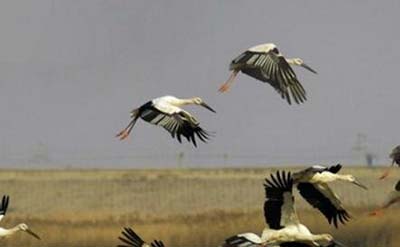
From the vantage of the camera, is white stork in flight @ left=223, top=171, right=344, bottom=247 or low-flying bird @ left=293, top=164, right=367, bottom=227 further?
low-flying bird @ left=293, top=164, right=367, bottom=227

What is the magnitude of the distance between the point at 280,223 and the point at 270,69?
2335mm

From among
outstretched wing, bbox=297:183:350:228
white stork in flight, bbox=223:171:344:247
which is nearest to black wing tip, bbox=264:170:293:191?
white stork in flight, bbox=223:171:344:247

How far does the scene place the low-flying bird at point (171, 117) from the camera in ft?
72.6

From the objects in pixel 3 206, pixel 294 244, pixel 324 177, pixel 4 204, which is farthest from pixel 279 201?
pixel 3 206

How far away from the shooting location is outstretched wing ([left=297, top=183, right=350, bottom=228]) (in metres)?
23.2

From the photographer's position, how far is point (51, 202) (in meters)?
62.5

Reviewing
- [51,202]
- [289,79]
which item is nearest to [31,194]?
[51,202]

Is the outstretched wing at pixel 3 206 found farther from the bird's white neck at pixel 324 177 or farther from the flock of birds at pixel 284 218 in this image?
the bird's white neck at pixel 324 177

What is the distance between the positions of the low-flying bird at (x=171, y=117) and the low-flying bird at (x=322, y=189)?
1562 millimetres

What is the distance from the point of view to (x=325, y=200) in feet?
76.6

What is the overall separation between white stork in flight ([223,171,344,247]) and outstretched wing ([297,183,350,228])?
131 cm

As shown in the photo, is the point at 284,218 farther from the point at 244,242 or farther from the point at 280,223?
the point at 244,242

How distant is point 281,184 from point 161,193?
42.5 metres

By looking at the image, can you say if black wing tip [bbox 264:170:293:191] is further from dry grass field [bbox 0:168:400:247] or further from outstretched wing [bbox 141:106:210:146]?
dry grass field [bbox 0:168:400:247]
